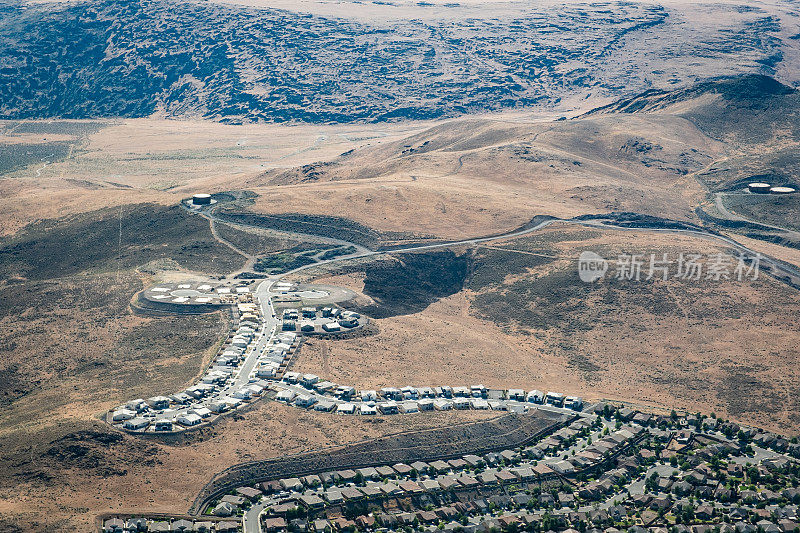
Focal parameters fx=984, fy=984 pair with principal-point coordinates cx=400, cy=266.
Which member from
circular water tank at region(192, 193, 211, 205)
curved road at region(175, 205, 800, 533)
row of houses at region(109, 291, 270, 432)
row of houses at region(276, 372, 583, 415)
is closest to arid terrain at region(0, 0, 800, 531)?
curved road at region(175, 205, 800, 533)

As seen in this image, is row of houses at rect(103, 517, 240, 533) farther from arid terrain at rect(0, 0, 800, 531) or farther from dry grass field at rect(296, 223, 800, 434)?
dry grass field at rect(296, 223, 800, 434)

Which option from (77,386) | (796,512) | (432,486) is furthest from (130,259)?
(796,512)

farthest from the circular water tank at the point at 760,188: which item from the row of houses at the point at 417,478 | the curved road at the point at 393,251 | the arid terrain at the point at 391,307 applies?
the row of houses at the point at 417,478

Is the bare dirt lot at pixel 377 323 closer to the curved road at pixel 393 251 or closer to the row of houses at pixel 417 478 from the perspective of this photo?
the curved road at pixel 393 251

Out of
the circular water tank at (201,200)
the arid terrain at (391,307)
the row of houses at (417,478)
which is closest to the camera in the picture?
the row of houses at (417,478)

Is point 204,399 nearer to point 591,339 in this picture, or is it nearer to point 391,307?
point 391,307

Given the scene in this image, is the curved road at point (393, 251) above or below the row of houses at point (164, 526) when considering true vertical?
below

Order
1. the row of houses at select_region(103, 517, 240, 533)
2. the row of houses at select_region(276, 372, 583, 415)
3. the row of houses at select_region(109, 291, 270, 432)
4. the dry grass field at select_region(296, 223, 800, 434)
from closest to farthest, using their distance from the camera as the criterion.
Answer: the row of houses at select_region(103, 517, 240, 533) → the row of houses at select_region(109, 291, 270, 432) → the row of houses at select_region(276, 372, 583, 415) → the dry grass field at select_region(296, 223, 800, 434)

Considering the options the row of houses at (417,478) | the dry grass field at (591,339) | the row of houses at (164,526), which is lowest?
the dry grass field at (591,339)

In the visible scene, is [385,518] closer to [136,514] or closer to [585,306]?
[136,514]

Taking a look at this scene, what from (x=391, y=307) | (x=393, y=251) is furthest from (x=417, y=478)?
(x=393, y=251)

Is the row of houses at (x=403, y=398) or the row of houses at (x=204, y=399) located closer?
the row of houses at (x=204, y=399)
